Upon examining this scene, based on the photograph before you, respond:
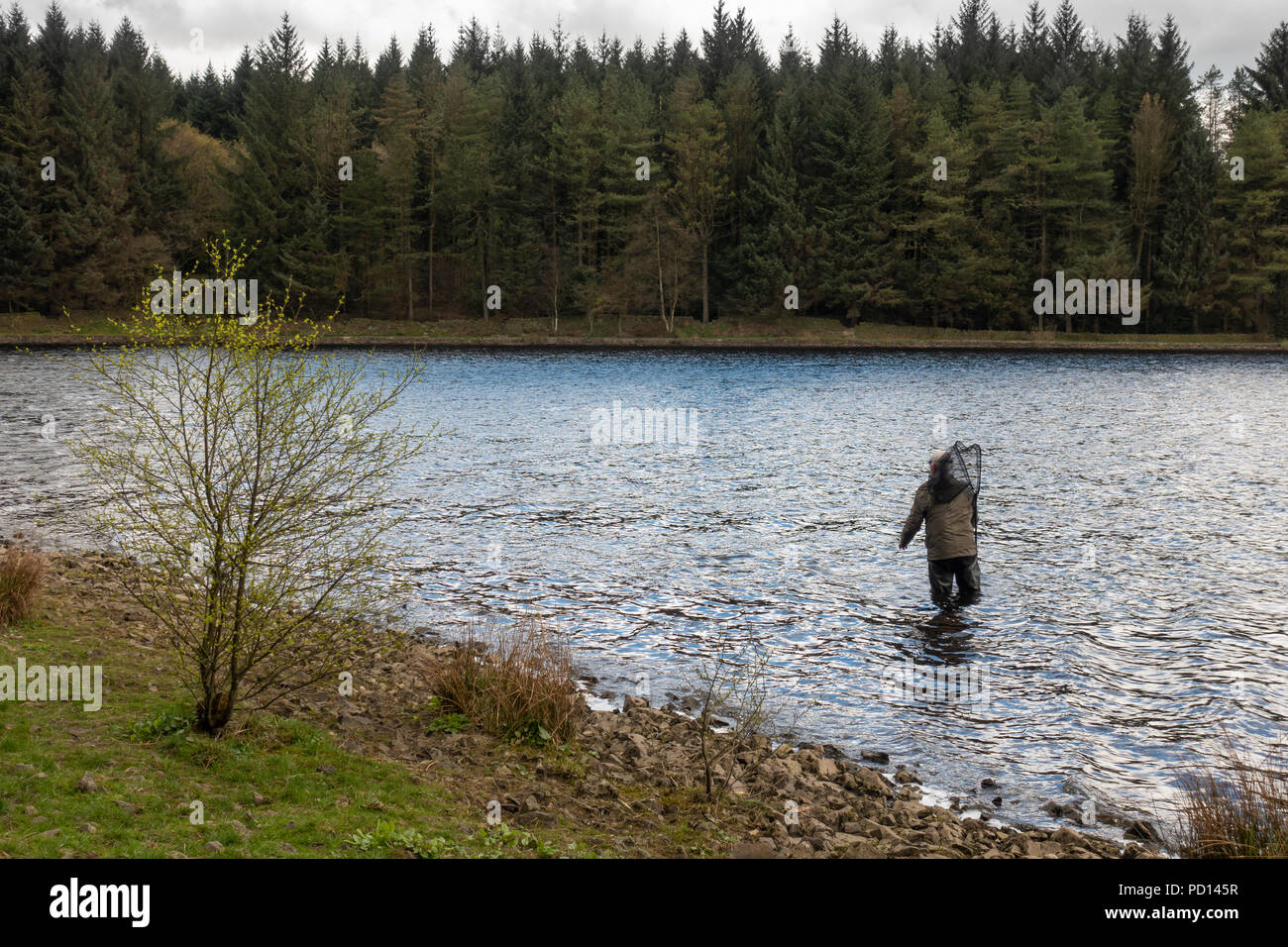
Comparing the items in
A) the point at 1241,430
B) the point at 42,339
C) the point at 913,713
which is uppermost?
the point at 42,339

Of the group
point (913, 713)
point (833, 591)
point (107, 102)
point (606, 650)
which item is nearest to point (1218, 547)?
point (833, 591)

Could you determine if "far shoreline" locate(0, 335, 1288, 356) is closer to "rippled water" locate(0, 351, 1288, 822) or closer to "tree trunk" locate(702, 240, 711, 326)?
"tree trunk" locate(702, 240, 711, 326)

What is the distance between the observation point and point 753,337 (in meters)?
90.4

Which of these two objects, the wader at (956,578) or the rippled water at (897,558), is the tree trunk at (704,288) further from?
the wader at (956,578)

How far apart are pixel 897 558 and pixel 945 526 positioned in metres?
4.96

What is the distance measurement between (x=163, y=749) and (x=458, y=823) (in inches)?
122

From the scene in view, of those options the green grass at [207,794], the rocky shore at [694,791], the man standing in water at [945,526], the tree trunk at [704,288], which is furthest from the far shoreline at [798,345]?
the green grass at [207,794]

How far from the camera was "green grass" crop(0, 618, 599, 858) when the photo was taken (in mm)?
8234

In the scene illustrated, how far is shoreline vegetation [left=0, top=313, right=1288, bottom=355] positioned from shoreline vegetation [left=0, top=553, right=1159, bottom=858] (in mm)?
75855

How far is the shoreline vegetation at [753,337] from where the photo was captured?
8825 centimetres

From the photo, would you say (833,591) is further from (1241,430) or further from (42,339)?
(42,339)

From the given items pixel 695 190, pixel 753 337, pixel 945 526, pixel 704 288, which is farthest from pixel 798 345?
pixel 945 526
